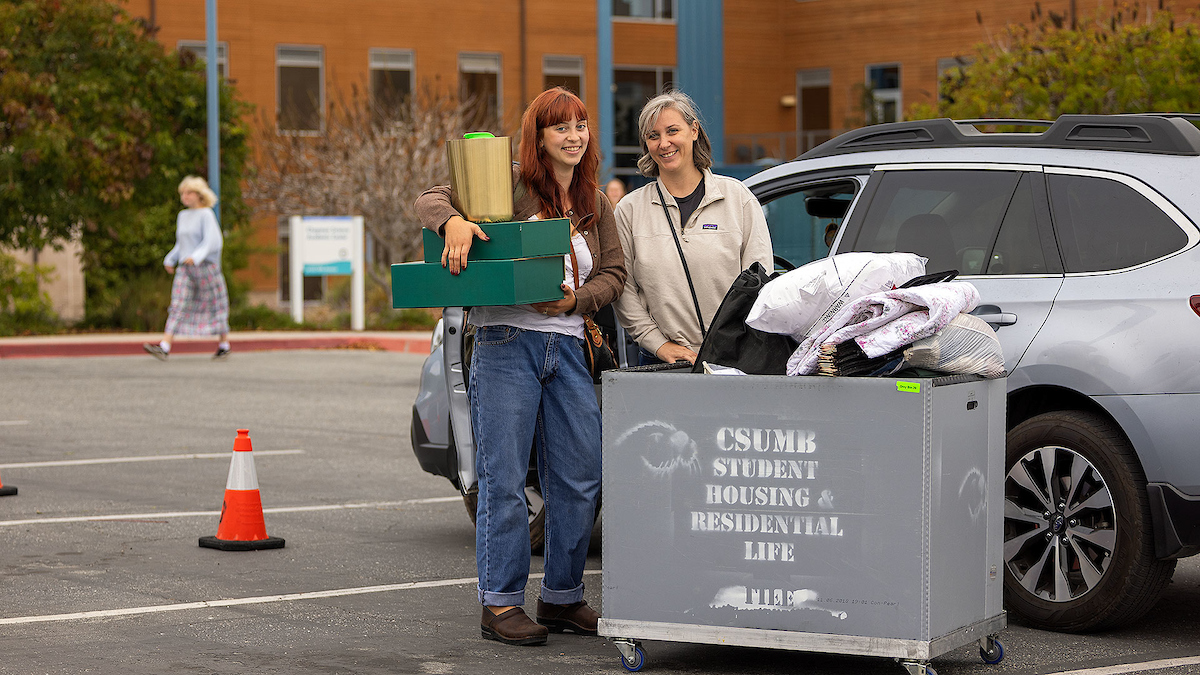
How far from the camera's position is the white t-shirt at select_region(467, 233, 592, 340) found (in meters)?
5.91

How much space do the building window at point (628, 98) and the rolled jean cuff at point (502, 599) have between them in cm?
3485

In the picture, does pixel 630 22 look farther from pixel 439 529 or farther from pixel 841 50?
pixel 439 529

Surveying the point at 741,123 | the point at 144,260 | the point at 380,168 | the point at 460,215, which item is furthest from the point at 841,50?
the point at 460,215

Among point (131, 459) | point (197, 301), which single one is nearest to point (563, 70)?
point (197, 301)

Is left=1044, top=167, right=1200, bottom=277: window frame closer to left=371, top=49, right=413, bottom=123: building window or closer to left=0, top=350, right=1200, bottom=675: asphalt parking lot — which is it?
left=0, top=350, right=1200, bottom=675: asphalt parking lot

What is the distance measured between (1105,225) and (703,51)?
3521 cm

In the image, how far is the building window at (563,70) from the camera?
3816 cm

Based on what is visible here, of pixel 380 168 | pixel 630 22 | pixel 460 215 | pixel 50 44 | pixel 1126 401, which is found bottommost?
pixel 1126 401

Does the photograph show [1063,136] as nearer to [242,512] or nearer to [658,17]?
[242,512]

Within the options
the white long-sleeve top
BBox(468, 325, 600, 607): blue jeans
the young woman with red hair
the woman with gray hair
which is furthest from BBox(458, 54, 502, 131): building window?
BBox(468, 325, 600, 607): blue jeans

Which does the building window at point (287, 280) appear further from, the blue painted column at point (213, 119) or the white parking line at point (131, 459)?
the white parking line at point (131, 459)

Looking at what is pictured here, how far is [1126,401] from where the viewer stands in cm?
589

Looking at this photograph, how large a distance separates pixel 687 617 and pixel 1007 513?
155cm

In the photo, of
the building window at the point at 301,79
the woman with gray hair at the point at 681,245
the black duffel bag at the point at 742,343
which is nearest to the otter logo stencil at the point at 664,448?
the black duffel bag at the point at 742,343
